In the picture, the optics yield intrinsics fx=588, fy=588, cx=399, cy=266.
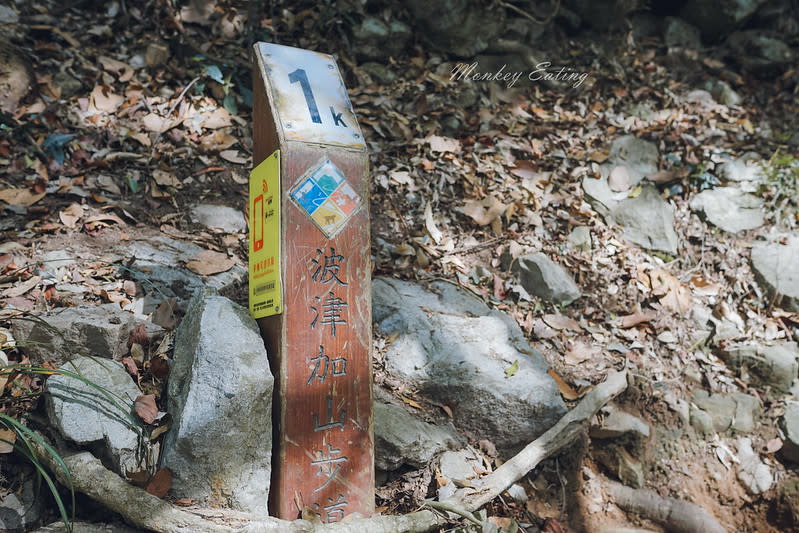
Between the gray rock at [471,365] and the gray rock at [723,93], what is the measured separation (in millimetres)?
3887

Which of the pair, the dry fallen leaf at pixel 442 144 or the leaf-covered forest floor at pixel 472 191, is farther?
the dry fallen leaf at pixel 442 144

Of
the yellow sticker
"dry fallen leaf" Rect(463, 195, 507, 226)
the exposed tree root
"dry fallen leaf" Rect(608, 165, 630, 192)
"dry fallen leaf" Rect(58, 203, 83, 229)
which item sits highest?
the yellow sticker

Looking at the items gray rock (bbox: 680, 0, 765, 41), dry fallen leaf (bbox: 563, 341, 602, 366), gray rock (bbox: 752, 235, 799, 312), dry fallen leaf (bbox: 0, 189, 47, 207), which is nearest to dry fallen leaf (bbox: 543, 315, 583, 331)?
dry fallen leaf (bbox: 563, 341, 602, 366)

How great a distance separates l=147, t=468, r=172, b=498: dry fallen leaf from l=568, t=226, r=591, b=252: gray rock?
10.8 feet

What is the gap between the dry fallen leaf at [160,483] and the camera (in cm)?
220

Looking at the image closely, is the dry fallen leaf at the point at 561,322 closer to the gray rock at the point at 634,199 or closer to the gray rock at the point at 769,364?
the gray rock at the point at 634,199

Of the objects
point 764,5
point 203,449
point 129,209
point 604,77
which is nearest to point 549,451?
point 203,449

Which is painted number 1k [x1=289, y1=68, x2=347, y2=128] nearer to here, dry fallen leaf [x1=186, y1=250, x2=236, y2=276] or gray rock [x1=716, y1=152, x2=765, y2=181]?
dry fallen leaf [x1=186, y1=250, x2=236, y2=276]

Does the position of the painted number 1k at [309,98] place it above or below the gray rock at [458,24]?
above

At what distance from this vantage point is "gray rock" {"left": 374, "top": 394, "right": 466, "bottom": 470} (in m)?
2.88

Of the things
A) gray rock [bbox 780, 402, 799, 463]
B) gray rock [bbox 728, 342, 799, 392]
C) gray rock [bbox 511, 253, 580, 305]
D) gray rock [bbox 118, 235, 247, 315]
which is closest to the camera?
gray rock [bbox 118, 235, 247, 315]

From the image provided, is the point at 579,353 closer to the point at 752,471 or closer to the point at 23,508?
the point at 752,471

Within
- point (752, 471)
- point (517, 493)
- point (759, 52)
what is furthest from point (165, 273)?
point (759, 52)

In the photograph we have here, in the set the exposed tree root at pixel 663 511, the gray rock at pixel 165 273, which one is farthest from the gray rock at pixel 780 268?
the gray rock at pixel 165 273
